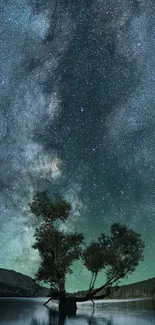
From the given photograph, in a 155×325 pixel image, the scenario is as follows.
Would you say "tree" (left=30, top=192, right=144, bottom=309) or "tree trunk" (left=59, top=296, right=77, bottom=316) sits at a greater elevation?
"tree" (left=30, top=192, right=144, bottom=309)

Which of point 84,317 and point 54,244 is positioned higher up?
point 54,244

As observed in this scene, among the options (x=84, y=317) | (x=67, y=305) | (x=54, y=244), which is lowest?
(x=84, y=317)

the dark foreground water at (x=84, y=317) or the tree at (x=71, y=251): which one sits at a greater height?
the tree at (x=71, y=251)

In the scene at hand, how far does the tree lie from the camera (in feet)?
151

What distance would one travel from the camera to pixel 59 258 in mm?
46781

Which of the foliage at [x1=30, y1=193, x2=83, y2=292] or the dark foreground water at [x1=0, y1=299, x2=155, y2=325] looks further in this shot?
the foliage at [x1=30, y1=193, x2=83, y2=292]

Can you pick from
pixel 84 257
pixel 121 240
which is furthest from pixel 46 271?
pixel 121 240

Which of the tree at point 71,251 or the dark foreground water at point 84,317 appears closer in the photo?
the dark foreground water at point 84,317

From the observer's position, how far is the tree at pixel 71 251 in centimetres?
4612

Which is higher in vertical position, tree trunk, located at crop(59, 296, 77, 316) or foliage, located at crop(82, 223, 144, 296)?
foliage, located at crop(82, 223, 144, 296)

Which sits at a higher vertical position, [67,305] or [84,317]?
[67,305]

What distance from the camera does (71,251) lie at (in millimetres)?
48344

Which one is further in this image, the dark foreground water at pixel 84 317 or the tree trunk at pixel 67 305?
the tree trunk at pixel 67 305

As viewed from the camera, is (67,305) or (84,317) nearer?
(84,317)
